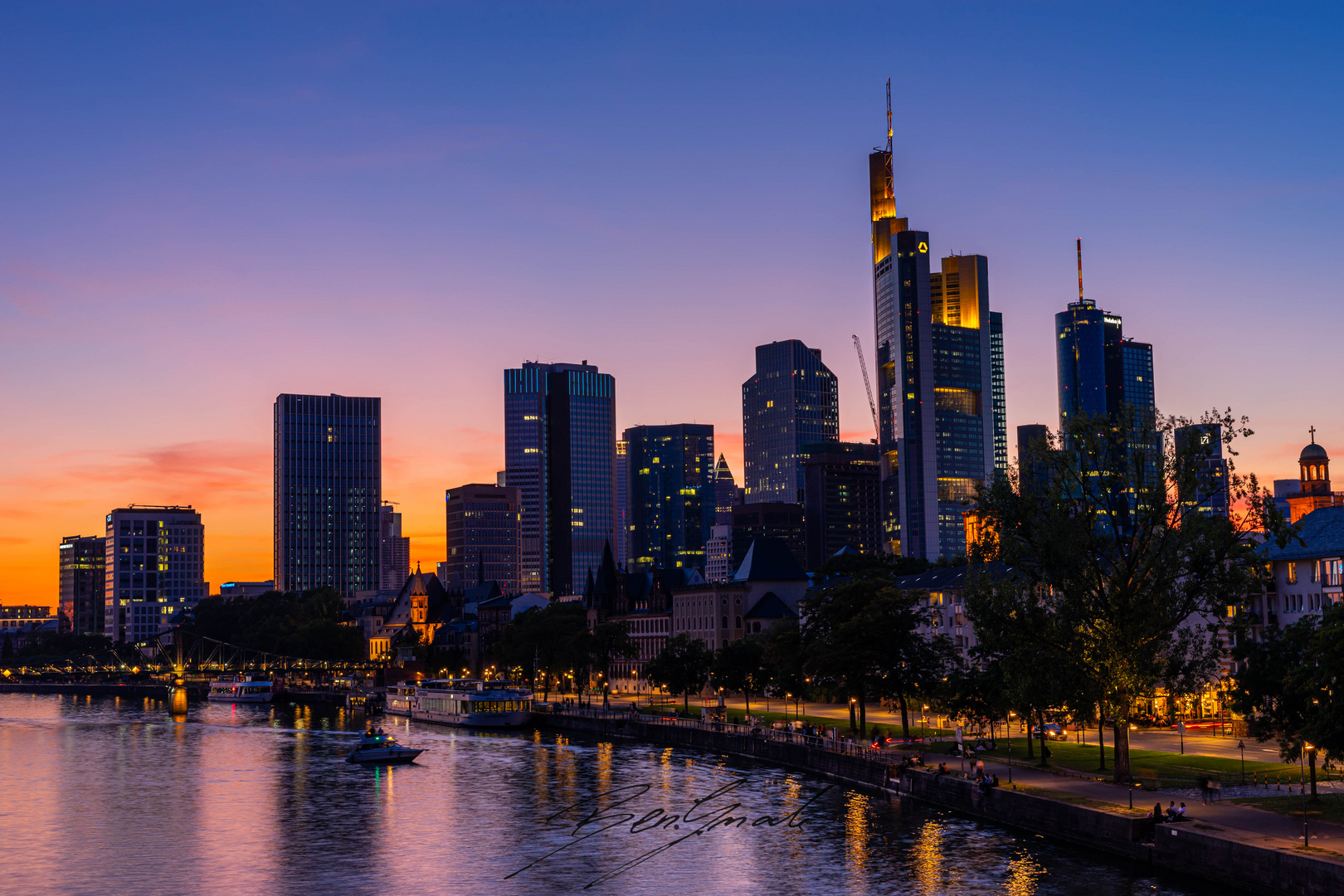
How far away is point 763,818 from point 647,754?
150 feet

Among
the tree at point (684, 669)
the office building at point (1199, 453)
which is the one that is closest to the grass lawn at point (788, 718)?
the tree at point (684, 669)

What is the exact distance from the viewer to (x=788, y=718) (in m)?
139

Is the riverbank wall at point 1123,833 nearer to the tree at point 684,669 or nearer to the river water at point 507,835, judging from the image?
the river water at point 507,835

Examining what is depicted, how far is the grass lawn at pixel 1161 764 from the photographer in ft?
255

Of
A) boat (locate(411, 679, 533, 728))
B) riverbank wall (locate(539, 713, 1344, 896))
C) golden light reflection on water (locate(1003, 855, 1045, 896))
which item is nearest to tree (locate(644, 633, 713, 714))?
boat (locate(411, 679, 533, 728))

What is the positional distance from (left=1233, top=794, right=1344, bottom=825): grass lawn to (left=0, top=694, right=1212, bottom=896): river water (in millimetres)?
7254

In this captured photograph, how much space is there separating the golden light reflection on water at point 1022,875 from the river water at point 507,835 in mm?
166

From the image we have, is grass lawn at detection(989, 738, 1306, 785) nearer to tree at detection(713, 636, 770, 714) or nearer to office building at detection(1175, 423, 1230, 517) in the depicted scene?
office building at detection(1175, 423, 1230, 517)

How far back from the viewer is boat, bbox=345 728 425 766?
442 ft

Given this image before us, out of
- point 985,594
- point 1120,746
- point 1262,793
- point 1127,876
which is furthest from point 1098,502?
point 1127,876

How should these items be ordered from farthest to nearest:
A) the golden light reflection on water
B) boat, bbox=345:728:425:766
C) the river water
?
boat, bbox=345:728:425:766
the river water
the golden light reflection on water

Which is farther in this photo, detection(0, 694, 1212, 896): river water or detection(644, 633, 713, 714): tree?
detection(644, 633, 713, 714): tree

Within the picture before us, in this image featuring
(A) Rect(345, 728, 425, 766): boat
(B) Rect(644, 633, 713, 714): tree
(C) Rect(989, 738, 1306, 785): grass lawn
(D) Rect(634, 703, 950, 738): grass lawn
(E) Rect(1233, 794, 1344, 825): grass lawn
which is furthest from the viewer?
(B) Rect(644, 633, 713, 714): tree

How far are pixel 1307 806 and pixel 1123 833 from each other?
9.20m
